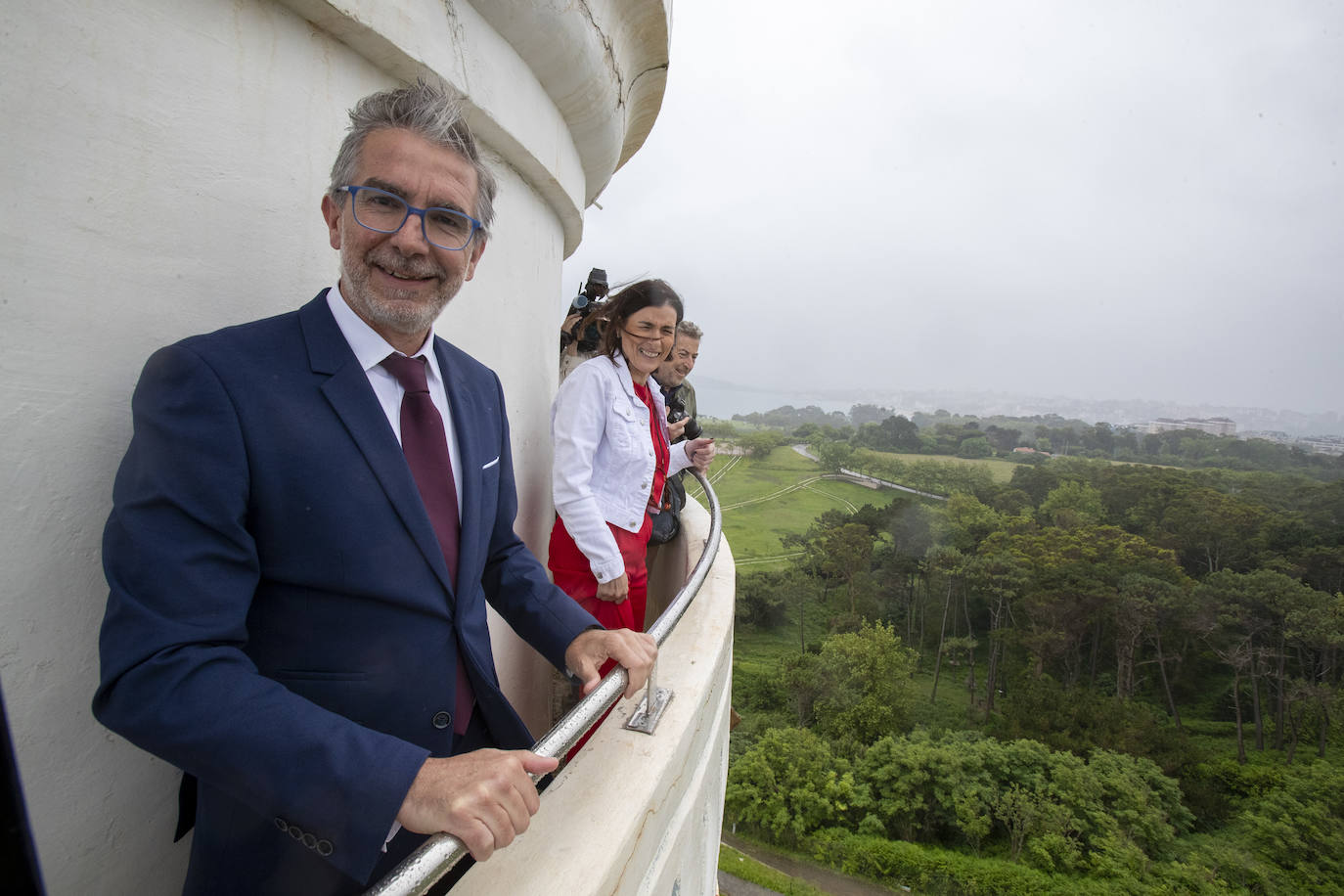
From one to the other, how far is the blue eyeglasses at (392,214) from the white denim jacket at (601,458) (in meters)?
1.31

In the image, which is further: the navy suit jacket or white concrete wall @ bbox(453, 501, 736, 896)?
white concrete wall @ bbox(453, 501, 736, 896)

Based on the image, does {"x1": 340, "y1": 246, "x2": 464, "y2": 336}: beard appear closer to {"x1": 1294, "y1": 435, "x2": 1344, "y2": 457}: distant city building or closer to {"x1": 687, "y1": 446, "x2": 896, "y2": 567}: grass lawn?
{"x1": 687, "y1": 446, "x2": 896, "y2": 567}: grass lawn

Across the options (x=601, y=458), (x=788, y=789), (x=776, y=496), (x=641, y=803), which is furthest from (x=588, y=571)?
(x=776, y=496)

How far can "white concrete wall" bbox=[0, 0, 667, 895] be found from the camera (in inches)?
48.9

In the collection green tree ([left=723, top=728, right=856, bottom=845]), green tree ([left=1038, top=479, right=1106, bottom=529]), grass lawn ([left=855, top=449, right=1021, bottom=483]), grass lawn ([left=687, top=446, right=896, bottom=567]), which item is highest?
grass lawn ([left=855, top=449, right=1021, bottom=483])

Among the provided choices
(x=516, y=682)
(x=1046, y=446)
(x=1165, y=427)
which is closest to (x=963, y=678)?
(x=516, y=682)

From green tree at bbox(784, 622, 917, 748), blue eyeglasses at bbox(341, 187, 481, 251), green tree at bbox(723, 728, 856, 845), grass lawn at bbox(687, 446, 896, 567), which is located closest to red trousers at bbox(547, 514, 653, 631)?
blue eyeglasses at bbox(341, 187, 481, 251)

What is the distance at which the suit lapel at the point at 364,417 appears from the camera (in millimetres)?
1315

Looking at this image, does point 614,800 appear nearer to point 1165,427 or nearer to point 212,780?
point 212,780

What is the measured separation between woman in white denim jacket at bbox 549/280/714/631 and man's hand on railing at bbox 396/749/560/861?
5.00ft

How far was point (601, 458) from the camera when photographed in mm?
2908

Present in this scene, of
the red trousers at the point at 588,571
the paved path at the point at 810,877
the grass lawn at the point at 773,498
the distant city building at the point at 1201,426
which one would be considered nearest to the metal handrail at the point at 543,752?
→ the red trousers at the point at 588,571

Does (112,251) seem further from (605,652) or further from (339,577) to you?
(605,652)

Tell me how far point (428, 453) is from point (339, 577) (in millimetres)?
326
